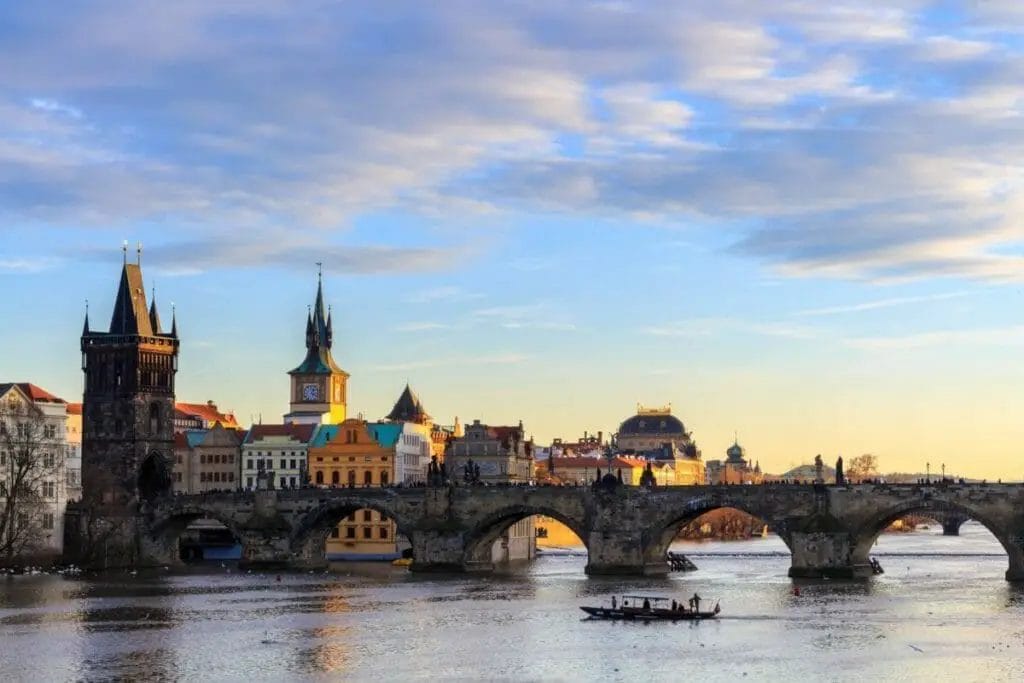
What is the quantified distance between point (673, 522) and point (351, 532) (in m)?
47.7

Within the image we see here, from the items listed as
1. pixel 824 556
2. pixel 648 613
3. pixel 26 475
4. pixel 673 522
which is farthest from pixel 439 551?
pixel 648 613

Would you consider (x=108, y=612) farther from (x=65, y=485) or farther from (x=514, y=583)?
(x=65, y=485)

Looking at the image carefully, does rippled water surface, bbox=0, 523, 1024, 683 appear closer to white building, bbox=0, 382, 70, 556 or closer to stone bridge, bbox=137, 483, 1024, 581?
stone bridge, bbox=137, 483, 1024, 581

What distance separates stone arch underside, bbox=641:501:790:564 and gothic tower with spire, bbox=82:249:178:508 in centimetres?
4703

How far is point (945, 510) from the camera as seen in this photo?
136 meters

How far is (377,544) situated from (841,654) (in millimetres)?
97736

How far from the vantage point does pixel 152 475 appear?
563 feet

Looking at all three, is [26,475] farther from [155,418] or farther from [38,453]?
[155,418]

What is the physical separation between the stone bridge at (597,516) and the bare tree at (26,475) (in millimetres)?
12579

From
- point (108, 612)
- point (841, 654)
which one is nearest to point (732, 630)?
point (841, 654)

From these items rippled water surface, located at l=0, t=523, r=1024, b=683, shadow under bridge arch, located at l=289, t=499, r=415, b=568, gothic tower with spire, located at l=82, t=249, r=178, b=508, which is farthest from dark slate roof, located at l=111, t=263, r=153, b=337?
rippled water surface, located at l=0, t=523, r=1024, b=683

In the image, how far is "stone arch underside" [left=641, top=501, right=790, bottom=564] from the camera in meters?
141

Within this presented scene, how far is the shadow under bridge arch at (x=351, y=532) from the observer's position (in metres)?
158

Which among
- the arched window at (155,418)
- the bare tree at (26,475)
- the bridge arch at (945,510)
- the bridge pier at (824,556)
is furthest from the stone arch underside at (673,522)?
the arched window at (155,418)
